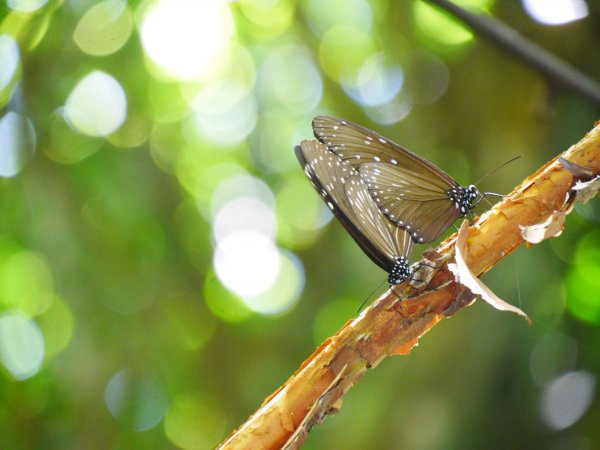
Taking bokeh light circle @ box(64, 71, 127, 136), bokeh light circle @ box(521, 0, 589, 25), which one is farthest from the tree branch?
bokeh light circle @ box(64, 71, 127, 136)

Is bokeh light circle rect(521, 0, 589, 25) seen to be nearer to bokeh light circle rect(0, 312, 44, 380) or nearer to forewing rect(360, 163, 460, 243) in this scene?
forewing rect(360, 163, 460, 243)

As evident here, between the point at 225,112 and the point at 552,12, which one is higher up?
the point at 225,112

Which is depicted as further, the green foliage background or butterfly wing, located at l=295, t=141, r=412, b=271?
the green foliage background

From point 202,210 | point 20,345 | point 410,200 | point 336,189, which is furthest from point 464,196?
point 20,345

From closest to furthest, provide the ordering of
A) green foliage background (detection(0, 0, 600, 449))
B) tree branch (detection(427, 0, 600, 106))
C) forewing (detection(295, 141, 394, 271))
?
forewing (detection(295, 141, 394, 271)), tree branch (detection(427, 0, 600, 106)), green foliage background (detection(0, 0, 600, 449))

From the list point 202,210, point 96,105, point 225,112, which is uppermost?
point 96,105

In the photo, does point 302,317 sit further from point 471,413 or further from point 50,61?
point 50,61

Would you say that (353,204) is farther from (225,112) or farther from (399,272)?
(225,112)
